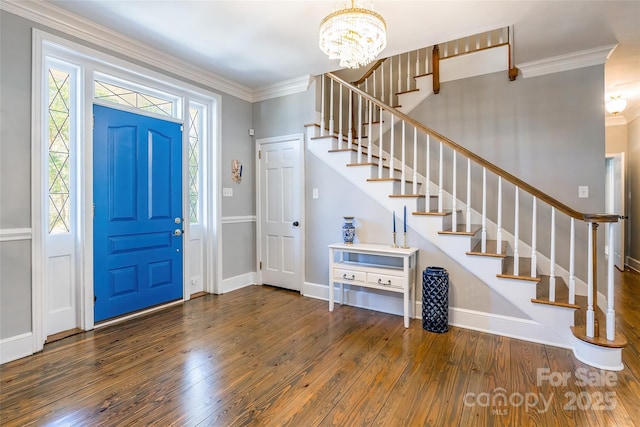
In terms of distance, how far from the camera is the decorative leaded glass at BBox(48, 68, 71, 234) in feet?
9.07

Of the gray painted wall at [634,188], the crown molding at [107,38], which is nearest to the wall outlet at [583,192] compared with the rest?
the gray painted wall at [634,188]

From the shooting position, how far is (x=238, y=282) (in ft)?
14.2

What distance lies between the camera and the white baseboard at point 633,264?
5.29m

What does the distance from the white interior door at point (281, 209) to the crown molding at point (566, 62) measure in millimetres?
2767

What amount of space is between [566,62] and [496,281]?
100 inches

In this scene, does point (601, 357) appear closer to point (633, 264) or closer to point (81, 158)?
point (81, 158)

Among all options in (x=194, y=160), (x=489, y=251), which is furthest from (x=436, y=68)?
(x=194, y=160)

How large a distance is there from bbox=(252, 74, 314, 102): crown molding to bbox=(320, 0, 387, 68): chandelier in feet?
6.04

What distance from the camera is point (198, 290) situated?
13.5ft

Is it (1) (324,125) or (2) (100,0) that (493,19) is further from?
(2) (100,0)

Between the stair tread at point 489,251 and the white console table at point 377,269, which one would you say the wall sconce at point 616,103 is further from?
the white console table at point 377,269

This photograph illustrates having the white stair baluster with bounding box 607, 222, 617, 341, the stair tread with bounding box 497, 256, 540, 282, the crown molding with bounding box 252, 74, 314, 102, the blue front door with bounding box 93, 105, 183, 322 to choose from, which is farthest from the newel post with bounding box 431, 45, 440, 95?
the blue front door with bounding box 93, 105, 183, 322

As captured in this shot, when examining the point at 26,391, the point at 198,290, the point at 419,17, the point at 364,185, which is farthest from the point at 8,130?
the point at 419,17

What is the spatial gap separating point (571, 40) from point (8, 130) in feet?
16.3
